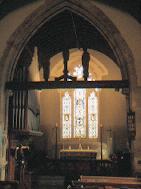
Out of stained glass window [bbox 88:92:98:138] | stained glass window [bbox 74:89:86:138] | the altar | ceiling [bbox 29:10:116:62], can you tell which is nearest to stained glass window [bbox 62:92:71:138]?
stained glass window [bbox 74:89:86:138]

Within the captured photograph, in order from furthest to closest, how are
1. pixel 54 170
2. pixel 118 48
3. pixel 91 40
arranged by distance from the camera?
1. pixel 91 40
2. pixel 54 170
3. pixel 118 48

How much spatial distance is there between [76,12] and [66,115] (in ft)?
28.6

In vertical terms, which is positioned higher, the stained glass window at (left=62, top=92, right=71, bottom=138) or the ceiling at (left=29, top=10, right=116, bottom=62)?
the ceiling at (left=29, top=10, right=116, bottom=62)

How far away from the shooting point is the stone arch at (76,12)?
30.9 ft

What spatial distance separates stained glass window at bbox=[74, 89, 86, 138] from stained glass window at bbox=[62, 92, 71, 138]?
12.0 inches

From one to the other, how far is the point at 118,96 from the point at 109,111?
85 cm

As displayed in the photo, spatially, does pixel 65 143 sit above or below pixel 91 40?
below

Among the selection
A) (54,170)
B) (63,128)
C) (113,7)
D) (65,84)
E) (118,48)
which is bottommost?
(54,170)

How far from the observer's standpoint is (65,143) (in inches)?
677

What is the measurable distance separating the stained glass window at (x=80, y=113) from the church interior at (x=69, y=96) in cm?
5

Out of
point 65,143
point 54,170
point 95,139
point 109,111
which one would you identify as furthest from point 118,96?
point 54,170

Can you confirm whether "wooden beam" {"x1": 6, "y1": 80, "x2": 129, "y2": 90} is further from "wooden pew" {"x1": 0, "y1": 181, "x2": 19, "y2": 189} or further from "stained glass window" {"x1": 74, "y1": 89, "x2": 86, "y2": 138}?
"stained glass window" {"x1": 74, "y1": 89, "x2": 86, "y2": 138}

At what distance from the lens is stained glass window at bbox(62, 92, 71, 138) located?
57.7ft

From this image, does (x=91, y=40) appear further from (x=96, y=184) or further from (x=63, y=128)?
(x=96, y=184)
